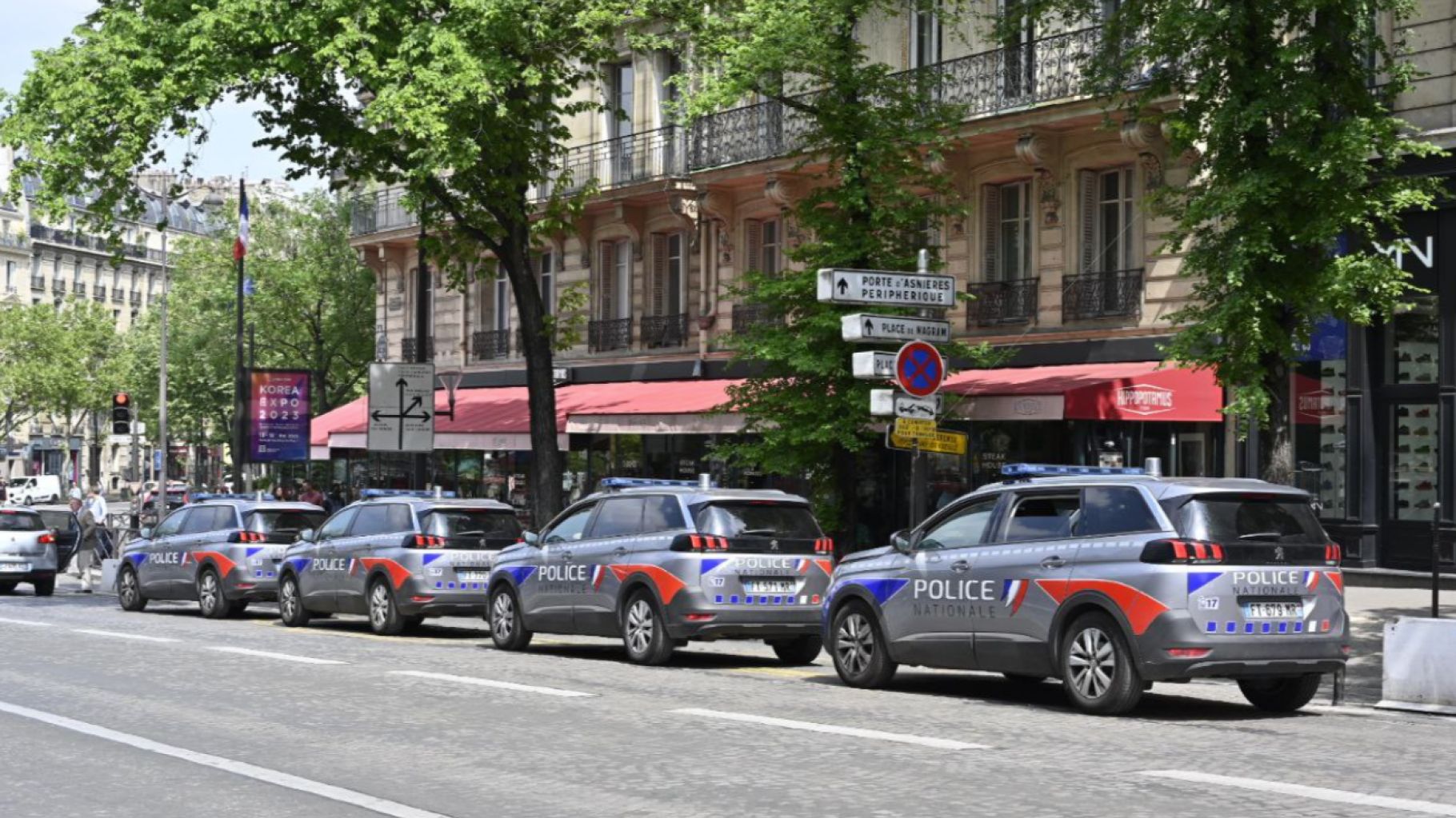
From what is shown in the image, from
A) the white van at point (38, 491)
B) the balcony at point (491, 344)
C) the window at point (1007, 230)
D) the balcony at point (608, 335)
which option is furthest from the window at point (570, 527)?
the white van at point (38, 491)

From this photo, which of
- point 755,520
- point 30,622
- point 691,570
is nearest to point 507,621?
point 691,570

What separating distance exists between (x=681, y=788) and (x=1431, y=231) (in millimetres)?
17909

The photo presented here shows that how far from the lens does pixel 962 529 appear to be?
14633 millimetres

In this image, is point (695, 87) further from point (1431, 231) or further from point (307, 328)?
point (307, 328)

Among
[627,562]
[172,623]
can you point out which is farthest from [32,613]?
[627,562]

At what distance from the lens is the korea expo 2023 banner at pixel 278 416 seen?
3525 cm

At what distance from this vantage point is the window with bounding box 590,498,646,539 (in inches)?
719

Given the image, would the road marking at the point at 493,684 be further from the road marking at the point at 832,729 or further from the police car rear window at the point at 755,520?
the police car rear window at the point at 755,520

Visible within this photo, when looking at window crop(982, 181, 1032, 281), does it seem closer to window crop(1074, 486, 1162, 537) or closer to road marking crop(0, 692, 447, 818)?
window crop(1074, 486, 1162, 537)

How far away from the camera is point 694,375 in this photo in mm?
35500

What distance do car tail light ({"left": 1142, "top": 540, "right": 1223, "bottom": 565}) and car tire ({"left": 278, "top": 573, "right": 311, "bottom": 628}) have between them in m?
13.8

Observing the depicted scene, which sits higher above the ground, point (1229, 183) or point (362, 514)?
point (1229, 183)

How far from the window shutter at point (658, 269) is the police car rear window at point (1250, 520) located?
2505 cm

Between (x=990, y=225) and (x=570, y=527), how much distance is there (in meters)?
12.7
